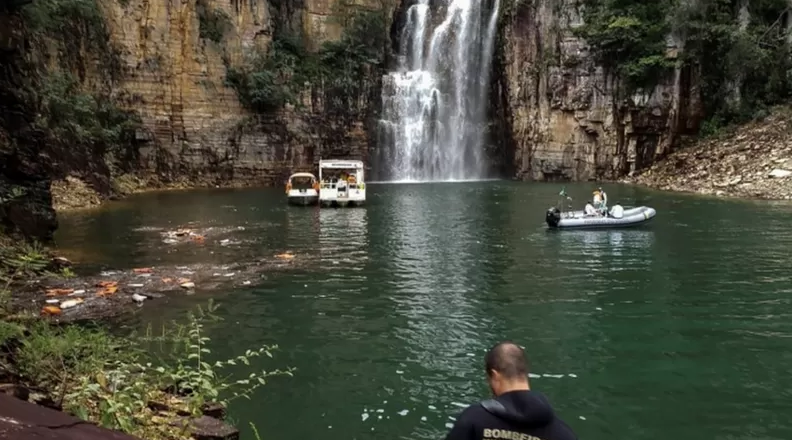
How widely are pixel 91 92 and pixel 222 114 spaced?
9636mm

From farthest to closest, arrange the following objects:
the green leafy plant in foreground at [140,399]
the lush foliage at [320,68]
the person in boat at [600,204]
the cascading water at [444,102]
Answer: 1. the cascading water at [444,102]
2. the lush foliage at [320,68]
3. the person in boat at [600,204]
4. the green leafy plant in foreground at [140,399]

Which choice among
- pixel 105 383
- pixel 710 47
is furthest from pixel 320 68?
pixel 105 383

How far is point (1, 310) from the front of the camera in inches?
347

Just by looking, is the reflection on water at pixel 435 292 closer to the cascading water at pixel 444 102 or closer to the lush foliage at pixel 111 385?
the lush foliage at pixel 111 385

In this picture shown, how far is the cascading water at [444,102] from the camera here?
56.1 m

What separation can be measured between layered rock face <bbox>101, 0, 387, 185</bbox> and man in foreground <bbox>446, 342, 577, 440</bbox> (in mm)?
48224

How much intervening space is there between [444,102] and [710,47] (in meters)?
20.5

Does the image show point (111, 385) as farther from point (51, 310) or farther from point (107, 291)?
point (107, 291)

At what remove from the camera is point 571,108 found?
5103 centimetres

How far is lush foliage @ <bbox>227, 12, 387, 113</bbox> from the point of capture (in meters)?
52.5

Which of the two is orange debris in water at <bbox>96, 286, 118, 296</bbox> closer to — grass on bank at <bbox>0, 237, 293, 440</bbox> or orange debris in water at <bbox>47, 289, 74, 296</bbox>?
orange debris in water at <bbox>47, 289, 74, 296</bbox>

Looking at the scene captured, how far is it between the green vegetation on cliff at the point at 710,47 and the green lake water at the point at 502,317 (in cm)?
2102

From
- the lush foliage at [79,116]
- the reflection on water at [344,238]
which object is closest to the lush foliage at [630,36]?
the reflection on water at [344,238]

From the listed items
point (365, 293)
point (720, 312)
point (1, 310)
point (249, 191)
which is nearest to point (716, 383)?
point (720, 312)
